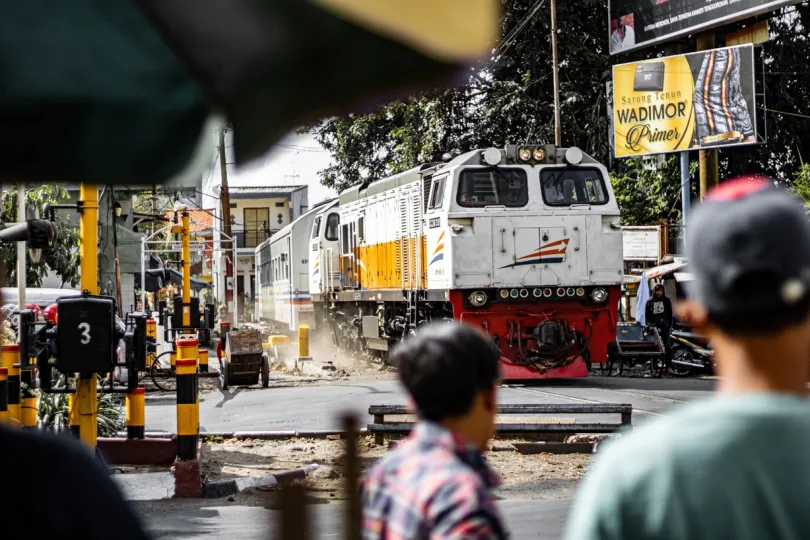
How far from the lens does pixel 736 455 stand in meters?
2.01

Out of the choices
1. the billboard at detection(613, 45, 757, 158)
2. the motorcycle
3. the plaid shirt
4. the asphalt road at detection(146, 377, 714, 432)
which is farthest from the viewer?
the billboard at detection(613, 45, 757, 158)

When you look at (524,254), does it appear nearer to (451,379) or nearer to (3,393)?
(3,393)

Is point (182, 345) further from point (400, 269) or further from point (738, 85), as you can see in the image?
point (738, 85)

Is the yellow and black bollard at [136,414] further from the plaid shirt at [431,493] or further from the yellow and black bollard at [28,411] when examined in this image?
the plaid shirt at [431,493]

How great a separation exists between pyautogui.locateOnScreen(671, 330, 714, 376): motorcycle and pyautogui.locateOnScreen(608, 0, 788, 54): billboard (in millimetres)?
9260

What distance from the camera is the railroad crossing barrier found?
1149 centimetres

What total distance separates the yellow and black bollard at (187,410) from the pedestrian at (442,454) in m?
7.54

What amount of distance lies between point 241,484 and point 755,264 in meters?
8.65

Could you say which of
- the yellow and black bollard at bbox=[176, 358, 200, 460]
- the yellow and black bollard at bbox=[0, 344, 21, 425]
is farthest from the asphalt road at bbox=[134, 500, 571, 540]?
the yellow and black bollard at bbox=[0, 344, 21, 425]

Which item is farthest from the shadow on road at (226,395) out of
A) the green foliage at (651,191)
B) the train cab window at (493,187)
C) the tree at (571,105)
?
the green foliage at (651,191)

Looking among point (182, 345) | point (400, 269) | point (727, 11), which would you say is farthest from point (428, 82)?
point (727, 11)

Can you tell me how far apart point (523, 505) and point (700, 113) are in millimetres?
22469

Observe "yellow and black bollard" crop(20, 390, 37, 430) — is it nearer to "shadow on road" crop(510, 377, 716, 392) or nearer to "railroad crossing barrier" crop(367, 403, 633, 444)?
"railroad crossing barrier" crop(367, 403, 633, 444)

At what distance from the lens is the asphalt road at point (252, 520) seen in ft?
27.0
